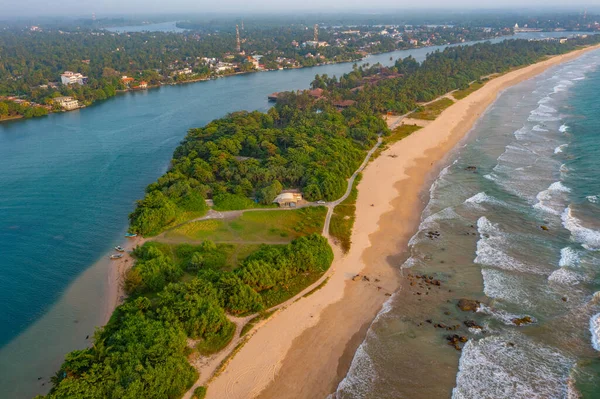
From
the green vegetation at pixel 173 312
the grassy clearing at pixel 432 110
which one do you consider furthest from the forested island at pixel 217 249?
the grassy clearing at pixel 432 110

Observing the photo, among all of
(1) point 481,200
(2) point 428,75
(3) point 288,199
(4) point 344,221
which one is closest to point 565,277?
(1) point 481,200

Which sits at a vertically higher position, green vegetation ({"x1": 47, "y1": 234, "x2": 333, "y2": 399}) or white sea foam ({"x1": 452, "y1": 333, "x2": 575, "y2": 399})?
green vegetation ({"x1": 47, "y1": 234, "x2": 333, "y2": 399})

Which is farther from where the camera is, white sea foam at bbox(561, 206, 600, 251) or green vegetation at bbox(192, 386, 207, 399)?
white sea foam at bbox(561, 206, 600, 251)

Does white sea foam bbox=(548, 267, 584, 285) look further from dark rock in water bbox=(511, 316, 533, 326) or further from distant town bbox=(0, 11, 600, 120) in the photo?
distant town bbox=(0, 11, 600, 120)

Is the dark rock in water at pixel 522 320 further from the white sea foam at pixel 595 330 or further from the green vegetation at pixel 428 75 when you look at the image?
the green vegetation at pixel 428 75

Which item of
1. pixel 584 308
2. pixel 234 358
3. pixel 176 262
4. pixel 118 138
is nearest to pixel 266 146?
pixel 176 262

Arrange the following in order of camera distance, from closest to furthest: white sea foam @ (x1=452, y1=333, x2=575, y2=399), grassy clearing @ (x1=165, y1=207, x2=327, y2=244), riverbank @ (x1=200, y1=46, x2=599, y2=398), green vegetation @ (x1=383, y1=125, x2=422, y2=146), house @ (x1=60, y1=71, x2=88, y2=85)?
1. white sea foam @ (x1=452, y1=333, x2=575, y2=399)
2. riverbank @ (x1=200, y1=46, x2=599, y2=398)
3. grassy clearing @ (x1=165, y1=207, x2=327, y2=244)
4. green vegetation @ (x1=383, y1=125, x2=422, y2=146)
5. house @ (x1=60, y1=71, x2=88, y2=85)

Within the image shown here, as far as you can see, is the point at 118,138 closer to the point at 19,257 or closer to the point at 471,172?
the point at 19,257

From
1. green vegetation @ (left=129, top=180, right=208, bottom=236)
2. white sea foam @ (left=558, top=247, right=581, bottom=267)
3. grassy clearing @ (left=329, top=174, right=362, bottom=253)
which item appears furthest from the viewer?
green vegetation @ (left=129, top=180, right=208, bottom=236)

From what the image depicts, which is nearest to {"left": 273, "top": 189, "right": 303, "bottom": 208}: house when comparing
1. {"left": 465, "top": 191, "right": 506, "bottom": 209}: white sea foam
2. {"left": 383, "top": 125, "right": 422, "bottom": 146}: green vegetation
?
{"left": 465, "top": 191, "right": 506, "bottom": 209}: white sea foam
